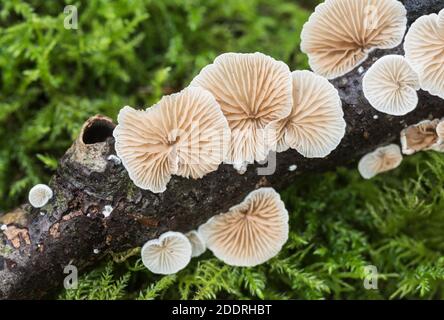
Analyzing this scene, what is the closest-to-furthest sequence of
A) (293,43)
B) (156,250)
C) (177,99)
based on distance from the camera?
(177,99), (156,250), (293,43)

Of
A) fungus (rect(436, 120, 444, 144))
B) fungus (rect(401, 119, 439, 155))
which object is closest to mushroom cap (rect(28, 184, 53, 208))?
fungus (rect(401, 119, 439, 155))

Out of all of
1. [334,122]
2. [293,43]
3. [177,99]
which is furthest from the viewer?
[293,43]

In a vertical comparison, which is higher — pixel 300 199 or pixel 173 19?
pixel 173 19

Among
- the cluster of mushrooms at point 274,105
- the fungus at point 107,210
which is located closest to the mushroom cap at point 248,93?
the cluster of mushrooms at point 274,105

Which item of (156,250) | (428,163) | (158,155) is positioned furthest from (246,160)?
(428,163)

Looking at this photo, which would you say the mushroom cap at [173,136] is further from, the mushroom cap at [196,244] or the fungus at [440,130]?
the fungus at [440,130]

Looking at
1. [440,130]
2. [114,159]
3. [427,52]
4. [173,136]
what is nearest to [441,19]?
[427,52]

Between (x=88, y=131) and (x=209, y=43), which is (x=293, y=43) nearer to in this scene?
(x=209, y=43)
